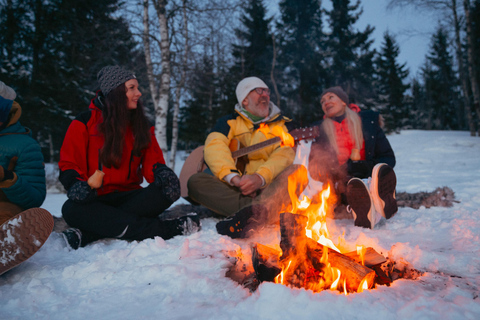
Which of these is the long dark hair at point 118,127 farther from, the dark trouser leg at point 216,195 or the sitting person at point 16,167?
the dark trouser leg at point 216,195

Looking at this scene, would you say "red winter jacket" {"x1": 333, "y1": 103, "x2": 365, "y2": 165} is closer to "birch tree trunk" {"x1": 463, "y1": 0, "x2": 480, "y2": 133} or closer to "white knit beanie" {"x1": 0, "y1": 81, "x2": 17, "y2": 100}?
"white knit beanie" {"x1": 0, "y1": 81, "x2": 17, "y2": 100}

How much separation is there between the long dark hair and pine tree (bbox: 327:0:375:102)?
20.4 metres

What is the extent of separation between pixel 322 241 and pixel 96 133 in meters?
2.16

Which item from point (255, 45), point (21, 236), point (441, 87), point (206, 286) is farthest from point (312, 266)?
point (441, 87)

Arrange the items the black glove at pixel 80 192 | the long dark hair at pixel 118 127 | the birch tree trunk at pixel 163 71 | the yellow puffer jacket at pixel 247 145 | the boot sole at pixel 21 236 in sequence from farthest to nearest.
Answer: the birch tree trunk at pixel 163 71, the yellow puffer jacket at pixel 247 145, the long dark hair at pixel 118 127, the black glove at pixel 80 192, the boot sole at pixel 21 236

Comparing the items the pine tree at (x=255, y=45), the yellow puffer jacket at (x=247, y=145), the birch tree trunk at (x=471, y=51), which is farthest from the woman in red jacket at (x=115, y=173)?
the pine tree at (x=255, y=45)

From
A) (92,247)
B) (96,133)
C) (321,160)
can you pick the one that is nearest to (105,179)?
(96,133)

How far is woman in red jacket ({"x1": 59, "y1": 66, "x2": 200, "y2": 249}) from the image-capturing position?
8.06ft

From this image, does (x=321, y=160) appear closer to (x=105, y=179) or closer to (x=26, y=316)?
(x=105, y=179)

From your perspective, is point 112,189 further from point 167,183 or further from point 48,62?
point 48,62

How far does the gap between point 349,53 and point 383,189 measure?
2145 cm

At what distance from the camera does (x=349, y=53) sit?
70.2 ft

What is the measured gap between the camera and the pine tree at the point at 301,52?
21.3 m

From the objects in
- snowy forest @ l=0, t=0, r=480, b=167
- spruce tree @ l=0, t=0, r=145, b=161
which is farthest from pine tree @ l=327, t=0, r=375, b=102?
spruce tree @ l=0, t=0, r=145, b=161
